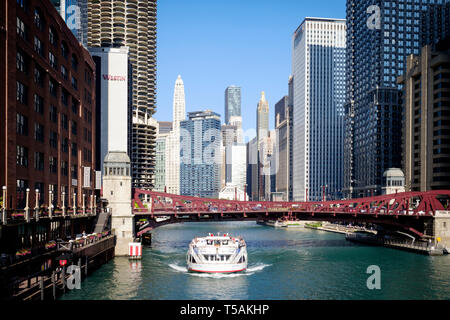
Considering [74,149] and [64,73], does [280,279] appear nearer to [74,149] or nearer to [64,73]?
[74,149]

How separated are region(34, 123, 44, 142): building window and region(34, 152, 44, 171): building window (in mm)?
1926

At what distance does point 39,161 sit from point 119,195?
991 inches

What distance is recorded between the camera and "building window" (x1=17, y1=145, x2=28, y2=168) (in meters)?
59.6

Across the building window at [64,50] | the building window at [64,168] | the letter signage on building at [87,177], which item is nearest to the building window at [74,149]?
the letter signage on building at [87,177]

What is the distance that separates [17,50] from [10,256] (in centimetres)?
2489

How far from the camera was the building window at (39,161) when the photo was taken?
65625 mm

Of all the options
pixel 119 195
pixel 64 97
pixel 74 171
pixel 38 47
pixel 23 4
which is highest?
pixel 23 4

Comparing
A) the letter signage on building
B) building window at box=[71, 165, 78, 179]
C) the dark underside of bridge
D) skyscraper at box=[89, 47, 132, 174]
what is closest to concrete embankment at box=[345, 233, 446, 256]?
the dark underside of bridge

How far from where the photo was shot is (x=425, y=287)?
6072cm

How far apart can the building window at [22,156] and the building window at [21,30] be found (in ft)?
42.3

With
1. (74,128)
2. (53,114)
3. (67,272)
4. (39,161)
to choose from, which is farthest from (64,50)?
(67,272)

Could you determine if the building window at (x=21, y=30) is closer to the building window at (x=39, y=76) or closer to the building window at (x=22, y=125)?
the building window at (x=39, y=76)

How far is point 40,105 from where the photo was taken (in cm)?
6850
